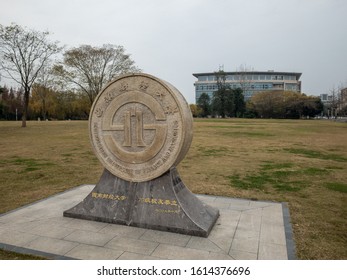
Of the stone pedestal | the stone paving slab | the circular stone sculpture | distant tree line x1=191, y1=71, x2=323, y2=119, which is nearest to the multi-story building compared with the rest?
distant tree line x1=191, y1=71, x2=323, y2=119

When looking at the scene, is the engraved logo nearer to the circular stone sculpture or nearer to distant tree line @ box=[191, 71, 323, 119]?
the circular stone sculpture

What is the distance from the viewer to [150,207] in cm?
571

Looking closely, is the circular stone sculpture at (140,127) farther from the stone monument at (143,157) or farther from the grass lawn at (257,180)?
the grass lawn at (257,180)

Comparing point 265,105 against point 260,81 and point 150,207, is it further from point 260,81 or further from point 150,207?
point 150,207

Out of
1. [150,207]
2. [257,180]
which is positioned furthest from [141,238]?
[257,180]

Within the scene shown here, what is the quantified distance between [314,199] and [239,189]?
6.56ft

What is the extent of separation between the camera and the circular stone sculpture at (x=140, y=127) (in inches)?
222

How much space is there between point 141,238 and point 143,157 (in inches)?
62.0

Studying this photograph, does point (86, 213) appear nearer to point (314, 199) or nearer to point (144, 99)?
point (144, 99)

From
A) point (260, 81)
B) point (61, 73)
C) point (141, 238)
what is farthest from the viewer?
point (260, 81)

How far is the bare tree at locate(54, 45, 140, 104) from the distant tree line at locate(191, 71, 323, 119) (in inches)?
1206

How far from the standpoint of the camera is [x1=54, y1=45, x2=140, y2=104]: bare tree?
4106 cm

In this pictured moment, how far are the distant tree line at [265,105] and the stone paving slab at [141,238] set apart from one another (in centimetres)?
6296
